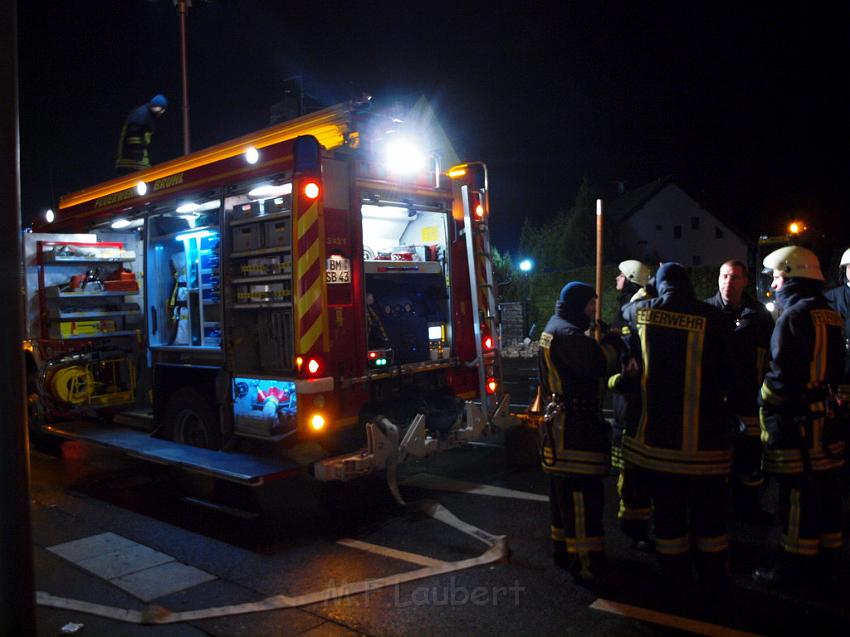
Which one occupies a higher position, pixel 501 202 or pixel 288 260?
pixel 501 202

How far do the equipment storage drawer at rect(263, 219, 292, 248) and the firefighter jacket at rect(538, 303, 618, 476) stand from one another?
2.38 meters

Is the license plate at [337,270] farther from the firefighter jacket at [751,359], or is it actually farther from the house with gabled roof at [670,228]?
the house with gabled roof at [670,228]

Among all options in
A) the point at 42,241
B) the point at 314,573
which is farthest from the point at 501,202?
the point at 314,573

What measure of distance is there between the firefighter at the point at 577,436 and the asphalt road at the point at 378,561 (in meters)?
0.25

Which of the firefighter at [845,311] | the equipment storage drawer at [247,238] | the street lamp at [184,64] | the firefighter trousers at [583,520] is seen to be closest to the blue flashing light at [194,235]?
the equipment storage drawer at [247,238]

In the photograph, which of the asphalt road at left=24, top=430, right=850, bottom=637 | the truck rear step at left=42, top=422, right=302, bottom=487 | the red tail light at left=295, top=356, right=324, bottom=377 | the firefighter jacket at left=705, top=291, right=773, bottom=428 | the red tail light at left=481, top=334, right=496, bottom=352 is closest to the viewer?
the asphalt road at left=24, top=430, right=850, bottom=637

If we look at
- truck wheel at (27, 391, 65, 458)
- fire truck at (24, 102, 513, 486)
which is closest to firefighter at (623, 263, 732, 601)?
fire truck at (24, 102, 513, 486)

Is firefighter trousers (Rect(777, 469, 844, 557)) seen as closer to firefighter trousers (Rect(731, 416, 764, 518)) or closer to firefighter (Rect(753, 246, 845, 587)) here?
firefighter (Rect(753, 246, 845, 587))

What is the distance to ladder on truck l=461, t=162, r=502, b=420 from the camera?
22.0 feet

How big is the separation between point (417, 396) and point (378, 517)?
4.12 feet

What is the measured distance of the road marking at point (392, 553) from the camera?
4786 mm

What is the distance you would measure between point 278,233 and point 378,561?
104 inches

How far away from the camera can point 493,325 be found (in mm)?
7004

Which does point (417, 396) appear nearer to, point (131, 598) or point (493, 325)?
point (493, 325)
